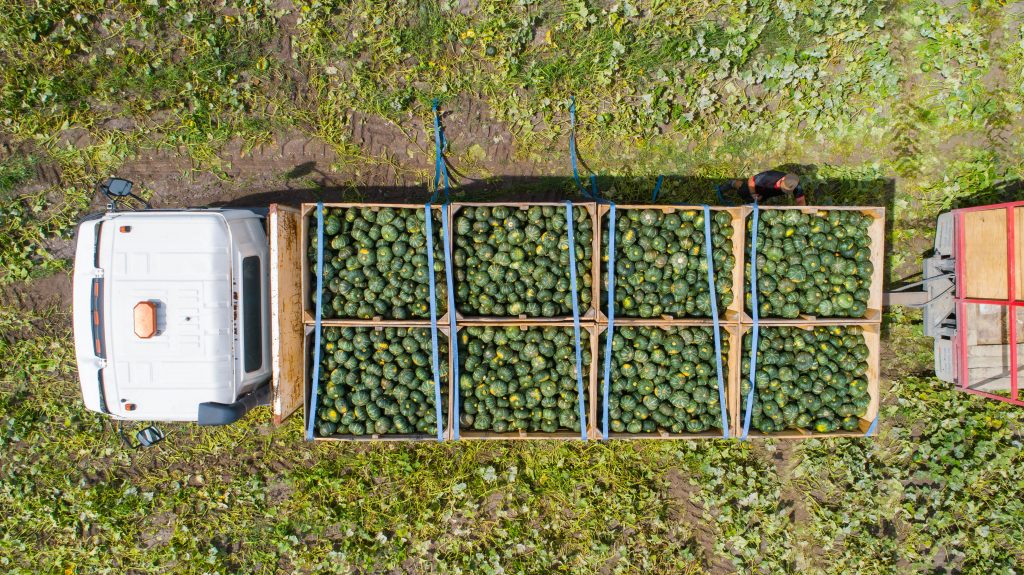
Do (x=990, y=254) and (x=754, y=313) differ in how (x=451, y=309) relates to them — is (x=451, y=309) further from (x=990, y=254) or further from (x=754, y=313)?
(x=990, y=254)

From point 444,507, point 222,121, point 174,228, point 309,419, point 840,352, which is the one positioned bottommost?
point 444,507

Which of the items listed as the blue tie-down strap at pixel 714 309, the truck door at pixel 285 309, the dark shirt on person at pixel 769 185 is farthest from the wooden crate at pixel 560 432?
the dark shirt on person at pixel 769 185

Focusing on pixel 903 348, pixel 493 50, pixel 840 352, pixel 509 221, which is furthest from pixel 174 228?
pixel 903 348

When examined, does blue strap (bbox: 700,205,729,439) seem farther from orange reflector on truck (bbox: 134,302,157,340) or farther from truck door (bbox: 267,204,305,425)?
orange reflector on truck (bbox: 134,302,157,340)

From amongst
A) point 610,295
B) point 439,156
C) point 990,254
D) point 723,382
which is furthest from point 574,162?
point 990,254

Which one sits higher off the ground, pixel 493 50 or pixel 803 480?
pixel 493 50

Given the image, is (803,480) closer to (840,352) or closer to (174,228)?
(840,352)

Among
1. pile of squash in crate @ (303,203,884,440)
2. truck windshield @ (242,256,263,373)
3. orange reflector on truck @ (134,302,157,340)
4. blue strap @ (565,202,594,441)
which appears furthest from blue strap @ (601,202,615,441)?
orange reflector on truck @ (134,302,157,340)

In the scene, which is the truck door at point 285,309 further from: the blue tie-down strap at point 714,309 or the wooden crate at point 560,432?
the blue tie-down strap at point 714,309
